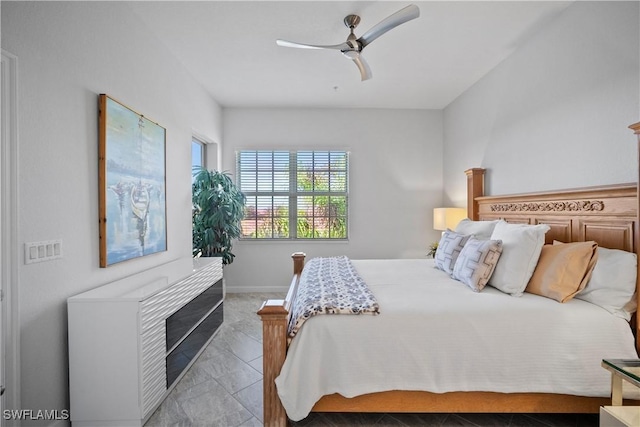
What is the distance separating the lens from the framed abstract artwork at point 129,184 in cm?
190

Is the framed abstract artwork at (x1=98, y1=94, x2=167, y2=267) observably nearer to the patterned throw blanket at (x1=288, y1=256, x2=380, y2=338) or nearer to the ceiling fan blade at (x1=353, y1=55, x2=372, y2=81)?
the patterned throw blanket at (x1=288, y1=256, x2=380, y2=338)

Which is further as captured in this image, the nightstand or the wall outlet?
the wall outlet

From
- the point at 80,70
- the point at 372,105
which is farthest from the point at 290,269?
the point at 80,70

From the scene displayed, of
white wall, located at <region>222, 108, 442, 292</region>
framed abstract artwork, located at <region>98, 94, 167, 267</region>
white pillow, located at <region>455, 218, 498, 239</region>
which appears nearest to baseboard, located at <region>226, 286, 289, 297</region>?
white wall, located at <region>222, 108, 442, 292</region>

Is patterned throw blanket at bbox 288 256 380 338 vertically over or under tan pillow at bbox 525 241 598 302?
under

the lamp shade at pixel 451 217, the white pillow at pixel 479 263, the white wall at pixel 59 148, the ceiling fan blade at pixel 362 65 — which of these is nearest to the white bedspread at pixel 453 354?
the white pillow at pixel 479 263

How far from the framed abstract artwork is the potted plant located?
96 cm

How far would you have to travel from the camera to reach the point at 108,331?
1638 mm

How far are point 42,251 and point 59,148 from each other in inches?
22.2

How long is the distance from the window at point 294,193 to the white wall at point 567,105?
1972mm

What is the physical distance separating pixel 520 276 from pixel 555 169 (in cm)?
110

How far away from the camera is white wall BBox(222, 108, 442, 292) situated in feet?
14.3

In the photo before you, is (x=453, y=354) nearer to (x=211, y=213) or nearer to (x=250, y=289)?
(x=211, y=213)

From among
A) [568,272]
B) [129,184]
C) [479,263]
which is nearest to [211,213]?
[129,184]
